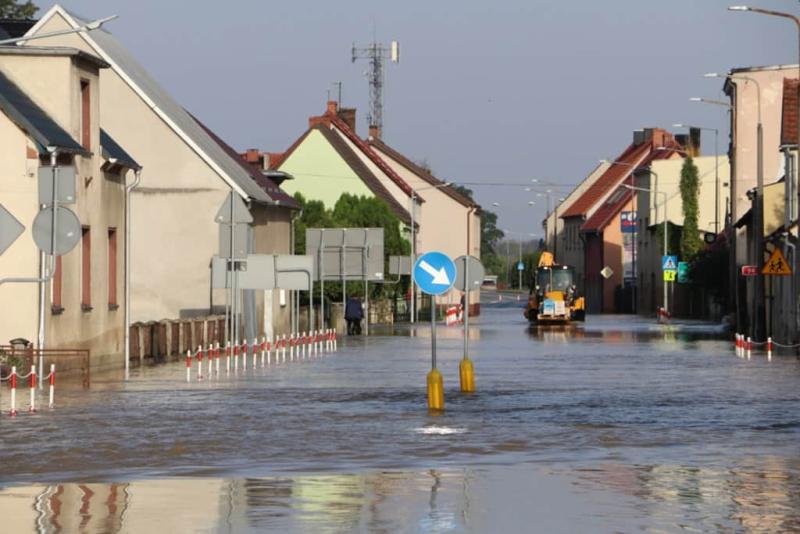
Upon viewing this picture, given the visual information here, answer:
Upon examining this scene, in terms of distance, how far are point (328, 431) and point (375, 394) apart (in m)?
7.31

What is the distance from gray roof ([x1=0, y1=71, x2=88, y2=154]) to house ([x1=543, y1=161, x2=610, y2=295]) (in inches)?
4150

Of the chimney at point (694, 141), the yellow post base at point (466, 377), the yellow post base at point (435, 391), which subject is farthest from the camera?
the chimney at point (694, 141)

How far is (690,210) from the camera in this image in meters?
98.0

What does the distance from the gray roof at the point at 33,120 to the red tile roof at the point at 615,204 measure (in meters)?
92.4

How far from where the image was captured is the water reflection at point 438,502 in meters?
12.5

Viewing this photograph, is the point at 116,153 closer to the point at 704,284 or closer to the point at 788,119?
the point at 788,119

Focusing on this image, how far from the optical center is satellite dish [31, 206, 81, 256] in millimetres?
24203

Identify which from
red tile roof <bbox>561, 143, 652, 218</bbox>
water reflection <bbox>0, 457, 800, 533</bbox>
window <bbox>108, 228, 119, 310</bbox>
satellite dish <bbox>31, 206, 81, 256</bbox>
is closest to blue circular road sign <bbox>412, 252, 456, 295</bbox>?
satellite dish <bbox>31, 206, 81, 256</bbox>

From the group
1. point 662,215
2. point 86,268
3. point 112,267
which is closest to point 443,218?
point 662,215

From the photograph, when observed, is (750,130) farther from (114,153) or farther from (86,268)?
(86,268)

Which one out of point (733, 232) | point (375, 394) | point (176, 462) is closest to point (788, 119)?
point (733, 232)

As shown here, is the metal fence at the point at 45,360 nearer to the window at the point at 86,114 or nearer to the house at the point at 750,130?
the window at the point at 86,114

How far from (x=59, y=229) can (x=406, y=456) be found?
327 inches

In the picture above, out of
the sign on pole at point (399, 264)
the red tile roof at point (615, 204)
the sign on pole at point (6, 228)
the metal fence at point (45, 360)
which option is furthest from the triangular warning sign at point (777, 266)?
the red tile roof at point (615, 204)
